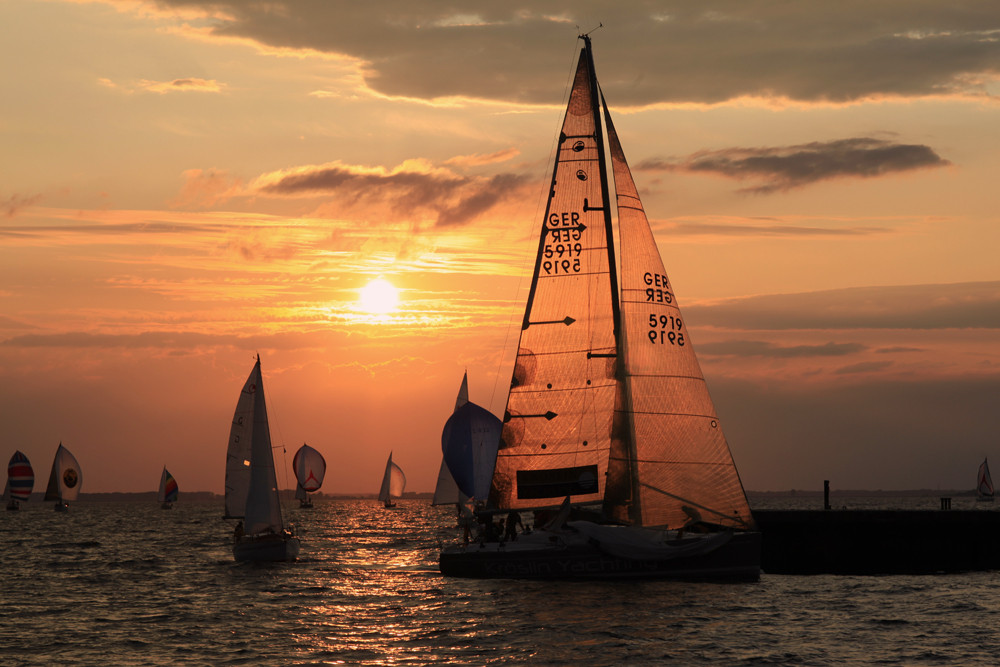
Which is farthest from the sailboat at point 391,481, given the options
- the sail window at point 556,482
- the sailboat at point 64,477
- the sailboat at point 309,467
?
the sail window at point 556,482

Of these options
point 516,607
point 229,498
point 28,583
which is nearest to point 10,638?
point 516,607

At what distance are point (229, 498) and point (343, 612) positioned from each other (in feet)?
84.1

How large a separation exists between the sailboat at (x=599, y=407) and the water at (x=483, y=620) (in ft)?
5.88

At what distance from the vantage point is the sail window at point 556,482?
1578 inches

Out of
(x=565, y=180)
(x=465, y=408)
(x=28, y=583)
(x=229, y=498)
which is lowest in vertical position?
(x=28, y=583)

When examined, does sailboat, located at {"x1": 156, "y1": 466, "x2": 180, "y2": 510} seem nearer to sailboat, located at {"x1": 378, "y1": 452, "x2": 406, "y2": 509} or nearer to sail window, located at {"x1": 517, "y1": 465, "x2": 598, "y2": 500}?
sailboat, located at {"x1": 378, "y1": 452, "x2": 406, "y2": 509}

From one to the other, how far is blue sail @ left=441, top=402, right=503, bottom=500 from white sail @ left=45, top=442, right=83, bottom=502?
327 ft

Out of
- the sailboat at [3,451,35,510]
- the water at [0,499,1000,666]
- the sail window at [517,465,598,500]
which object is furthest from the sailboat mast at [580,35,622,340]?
the sailboat at [3,451,35,510]

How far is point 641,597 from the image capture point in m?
36.3

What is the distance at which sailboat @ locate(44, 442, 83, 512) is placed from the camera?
147750mm

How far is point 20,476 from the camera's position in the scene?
14000 centimetres

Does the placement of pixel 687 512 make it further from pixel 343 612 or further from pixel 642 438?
pixel 343 612

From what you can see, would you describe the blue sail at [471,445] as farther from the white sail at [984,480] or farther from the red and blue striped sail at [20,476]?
the white sail at [984,480]

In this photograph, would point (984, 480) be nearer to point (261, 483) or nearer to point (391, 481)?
point (391, 481)
